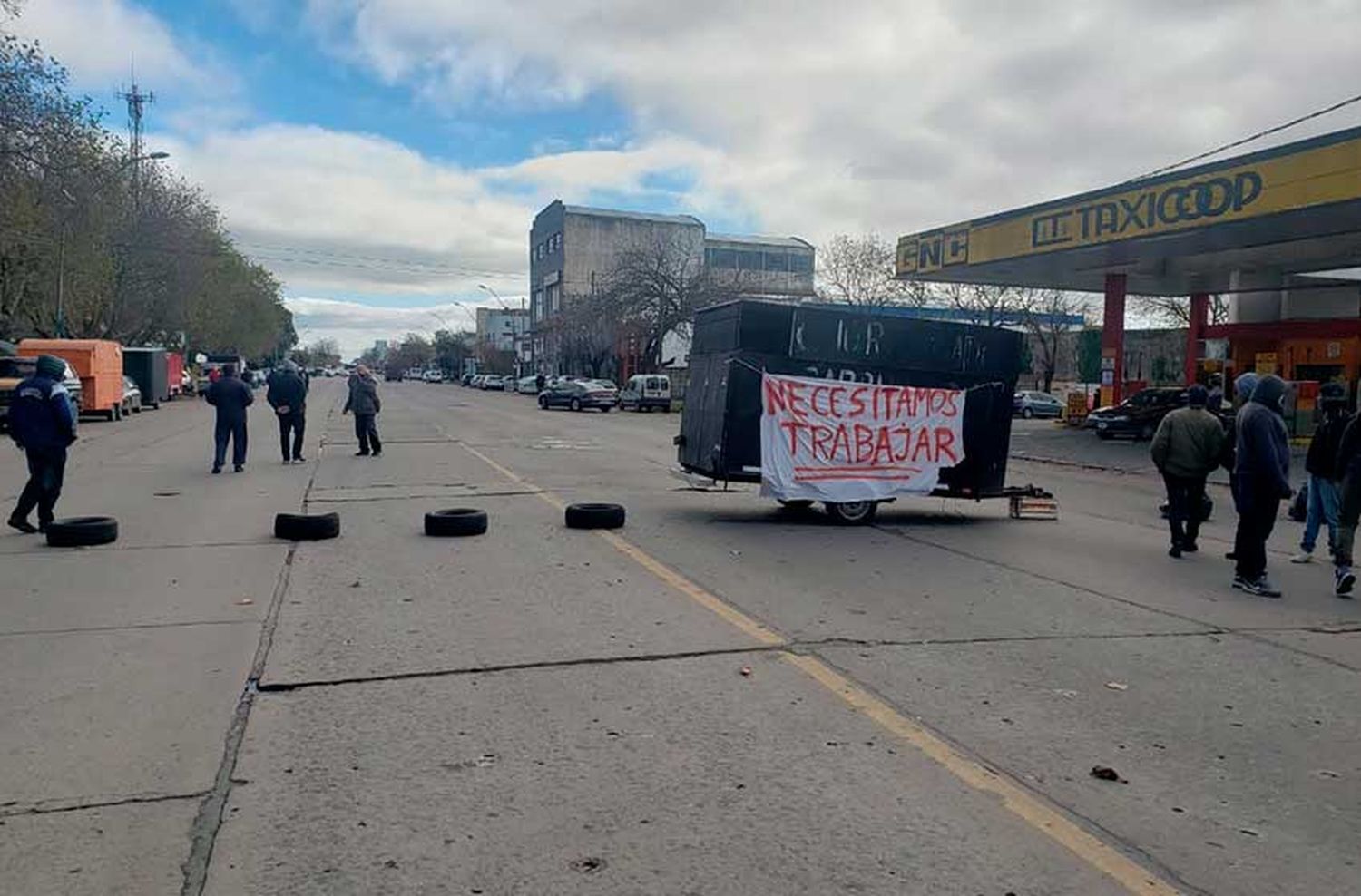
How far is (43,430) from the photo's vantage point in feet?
35.5

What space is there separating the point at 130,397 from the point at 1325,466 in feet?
126

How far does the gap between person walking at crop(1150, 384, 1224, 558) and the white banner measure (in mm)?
2621

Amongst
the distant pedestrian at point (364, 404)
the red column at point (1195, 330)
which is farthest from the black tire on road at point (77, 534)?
the red column at point (1195, 330)

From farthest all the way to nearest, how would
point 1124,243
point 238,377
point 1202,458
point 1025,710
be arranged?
point 1124,243, point 238,377, point 1202,458, point 1025,710

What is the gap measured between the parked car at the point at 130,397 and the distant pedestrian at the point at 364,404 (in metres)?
20.6

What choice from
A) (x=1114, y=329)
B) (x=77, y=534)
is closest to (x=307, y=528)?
(x=77, y=534)

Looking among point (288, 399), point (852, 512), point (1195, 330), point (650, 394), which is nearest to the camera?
point (852, 512)

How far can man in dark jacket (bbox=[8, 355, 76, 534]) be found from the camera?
1074 cm

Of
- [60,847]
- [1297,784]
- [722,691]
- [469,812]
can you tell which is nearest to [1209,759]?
[1297,784]

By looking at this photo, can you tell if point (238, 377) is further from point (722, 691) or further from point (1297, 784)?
point (1297, 784)

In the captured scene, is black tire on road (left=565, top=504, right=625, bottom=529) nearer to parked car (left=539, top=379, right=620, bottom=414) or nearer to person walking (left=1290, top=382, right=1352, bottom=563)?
person walking (left=1290, top=382, right=1352, bottom=563)

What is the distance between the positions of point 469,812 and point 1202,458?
9.13 meters

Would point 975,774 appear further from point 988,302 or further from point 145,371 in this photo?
point 988,302

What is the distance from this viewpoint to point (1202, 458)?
10969 millimetres
